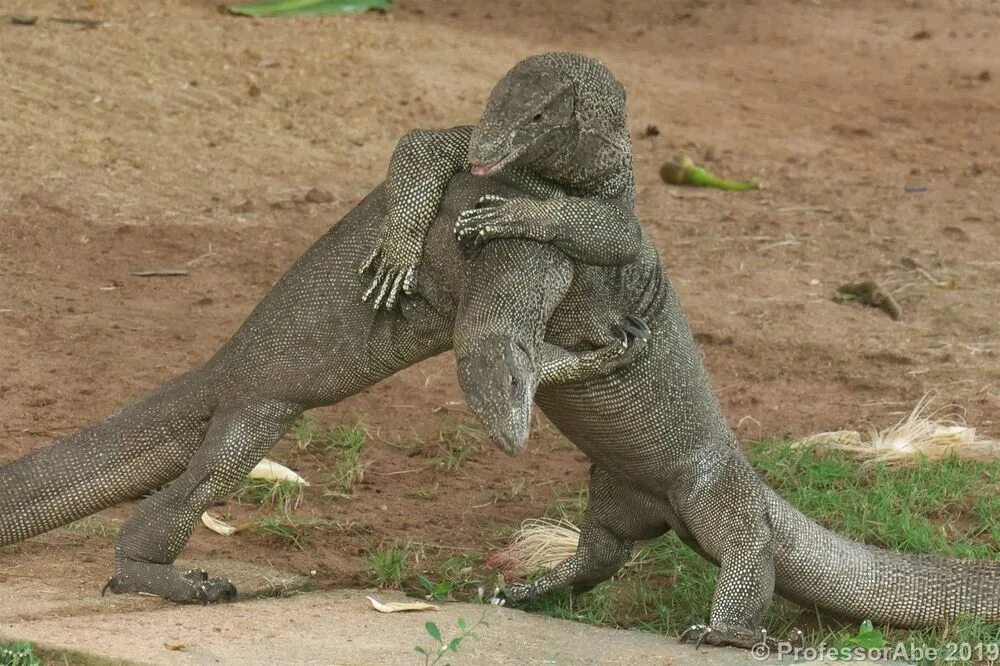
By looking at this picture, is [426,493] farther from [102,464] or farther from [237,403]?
[102,464]

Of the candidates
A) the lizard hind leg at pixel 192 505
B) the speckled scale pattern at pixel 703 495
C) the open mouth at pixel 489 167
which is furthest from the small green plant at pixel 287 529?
the open mouth at pixel 489 167

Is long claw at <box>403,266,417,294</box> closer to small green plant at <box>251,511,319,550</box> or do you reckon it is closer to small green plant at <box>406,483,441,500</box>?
small green plant at <box>251,511,319,550</box>

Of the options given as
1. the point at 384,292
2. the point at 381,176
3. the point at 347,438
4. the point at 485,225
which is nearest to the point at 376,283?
the point at 384,292

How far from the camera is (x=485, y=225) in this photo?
4.41 meters

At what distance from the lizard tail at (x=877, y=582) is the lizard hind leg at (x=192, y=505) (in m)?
1.69

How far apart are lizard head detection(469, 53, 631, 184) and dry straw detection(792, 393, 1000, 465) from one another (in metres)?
2.20

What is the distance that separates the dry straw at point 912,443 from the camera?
627 cm

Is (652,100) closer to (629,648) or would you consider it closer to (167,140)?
(167,140)

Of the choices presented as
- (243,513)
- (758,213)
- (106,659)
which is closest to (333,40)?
(758,213)

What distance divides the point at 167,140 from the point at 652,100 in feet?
13.7

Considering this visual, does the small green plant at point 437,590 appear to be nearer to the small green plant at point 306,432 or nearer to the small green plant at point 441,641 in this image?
the small green plant at point 441,641

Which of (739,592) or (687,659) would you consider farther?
(739,592)

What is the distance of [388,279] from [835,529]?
2171 millimetres

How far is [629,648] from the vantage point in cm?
452
